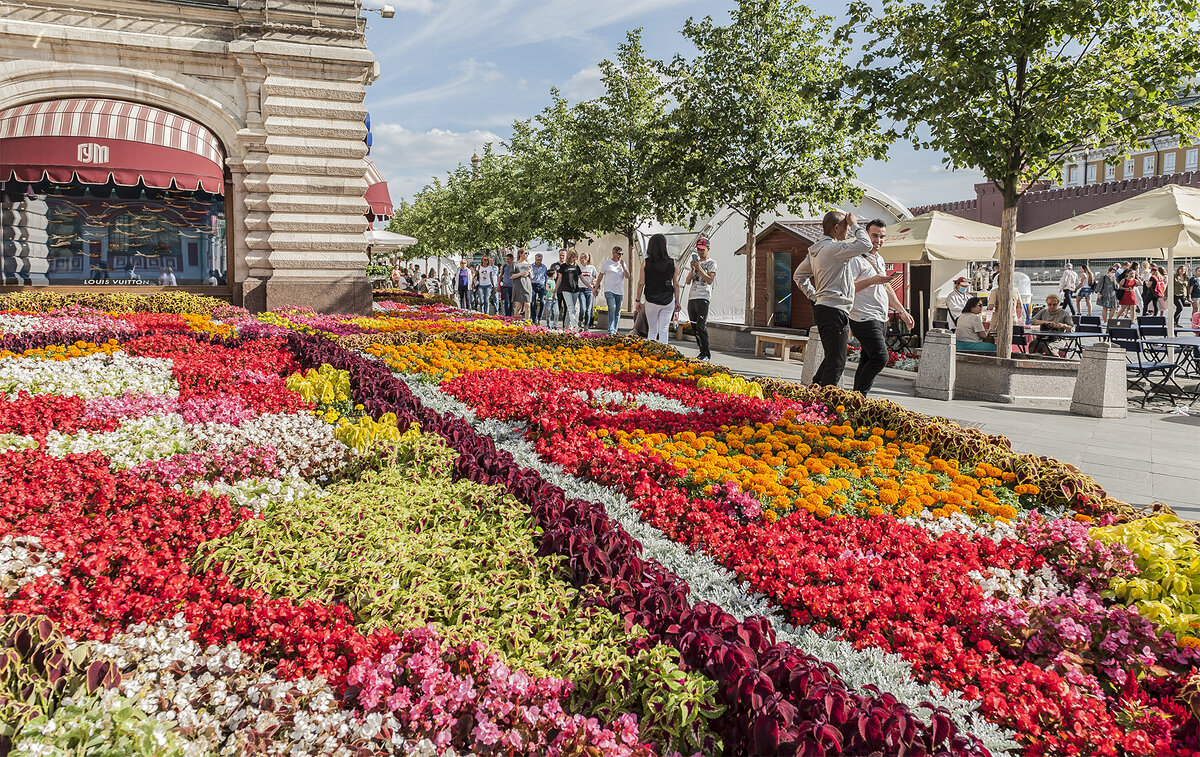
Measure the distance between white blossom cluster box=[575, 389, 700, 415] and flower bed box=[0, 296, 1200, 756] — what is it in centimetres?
75

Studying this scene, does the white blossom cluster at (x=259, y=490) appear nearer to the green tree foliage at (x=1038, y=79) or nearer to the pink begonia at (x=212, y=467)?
the pink begonia at (x=212, y=467)

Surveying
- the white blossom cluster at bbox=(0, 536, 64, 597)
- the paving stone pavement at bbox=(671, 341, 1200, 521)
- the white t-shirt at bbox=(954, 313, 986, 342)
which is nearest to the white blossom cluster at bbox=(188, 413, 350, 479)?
the white blossom cluster at bbox=(0, 536, 64, 597)

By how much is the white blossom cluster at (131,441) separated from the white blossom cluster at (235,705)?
2.13 metres

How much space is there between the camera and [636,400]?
6.62m

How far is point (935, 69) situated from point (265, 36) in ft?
37.7

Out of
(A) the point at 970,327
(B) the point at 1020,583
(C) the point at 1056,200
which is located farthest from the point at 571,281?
(C) the point at 1056,200

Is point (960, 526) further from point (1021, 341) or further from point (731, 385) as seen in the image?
point (1021, 341)

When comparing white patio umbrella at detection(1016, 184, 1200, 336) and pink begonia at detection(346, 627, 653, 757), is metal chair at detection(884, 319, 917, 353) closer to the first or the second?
white patio umbrella at detection(1016, 184, 1200, 336)

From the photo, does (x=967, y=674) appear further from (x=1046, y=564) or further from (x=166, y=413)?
(x=166, y=413)

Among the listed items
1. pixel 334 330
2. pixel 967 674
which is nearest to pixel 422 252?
pixel 334 330

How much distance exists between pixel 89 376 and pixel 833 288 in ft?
21.3

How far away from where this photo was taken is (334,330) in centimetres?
1119

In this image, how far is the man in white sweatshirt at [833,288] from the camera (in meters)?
7.09

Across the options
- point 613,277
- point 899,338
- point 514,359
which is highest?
point 613,277
